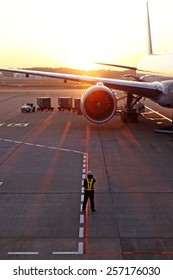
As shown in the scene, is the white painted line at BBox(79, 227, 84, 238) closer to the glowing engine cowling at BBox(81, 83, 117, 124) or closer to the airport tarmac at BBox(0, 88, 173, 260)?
the airport tarmac at BBox(0, 88, 173, 260)

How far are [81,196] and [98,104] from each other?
1437 centimetres

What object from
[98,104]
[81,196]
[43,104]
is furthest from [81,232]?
[43,104]

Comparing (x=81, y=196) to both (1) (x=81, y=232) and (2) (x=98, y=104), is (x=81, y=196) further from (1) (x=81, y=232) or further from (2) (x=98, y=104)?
(2) (x=98, y=104)

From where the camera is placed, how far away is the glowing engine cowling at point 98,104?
28625mm

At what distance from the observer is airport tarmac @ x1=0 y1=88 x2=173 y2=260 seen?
35.3 feet

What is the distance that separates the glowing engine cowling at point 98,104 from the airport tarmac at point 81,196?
1450mm

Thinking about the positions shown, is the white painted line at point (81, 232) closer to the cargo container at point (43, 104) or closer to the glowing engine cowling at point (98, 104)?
the glowing engine cowling at point (98, 104)

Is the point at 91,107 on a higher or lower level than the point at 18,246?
higher

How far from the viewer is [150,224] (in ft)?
40.4

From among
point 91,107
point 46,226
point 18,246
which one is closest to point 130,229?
point 46,226

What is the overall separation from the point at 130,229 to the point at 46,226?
241 cm

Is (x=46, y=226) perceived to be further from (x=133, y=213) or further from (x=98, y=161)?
(x=98, y=161)

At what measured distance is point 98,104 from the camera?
2861 cm

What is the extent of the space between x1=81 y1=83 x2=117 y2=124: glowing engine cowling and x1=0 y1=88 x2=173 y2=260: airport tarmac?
4.76 ft
